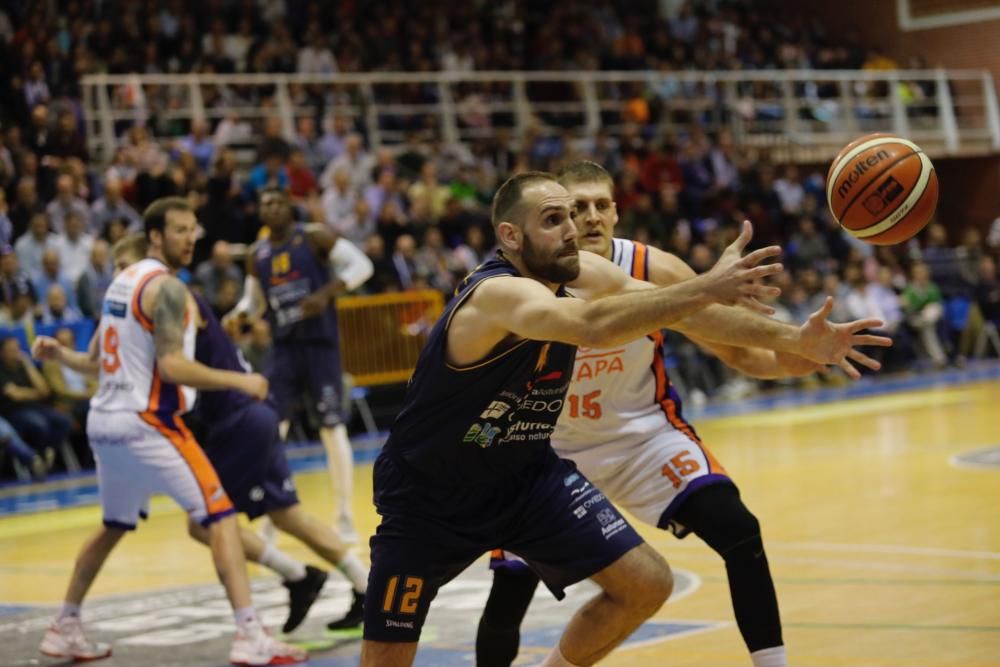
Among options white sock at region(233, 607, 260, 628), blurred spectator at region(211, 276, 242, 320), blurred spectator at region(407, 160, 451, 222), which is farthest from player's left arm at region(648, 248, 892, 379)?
blurred spectator at region(407, 160, 451, 222)

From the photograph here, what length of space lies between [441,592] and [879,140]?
3787mm

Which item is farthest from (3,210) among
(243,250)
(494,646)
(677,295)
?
(677,295)

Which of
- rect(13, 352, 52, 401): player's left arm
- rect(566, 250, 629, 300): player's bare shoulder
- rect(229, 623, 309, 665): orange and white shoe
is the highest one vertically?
rect(566, 250, 629, 300): player's bare shoulder

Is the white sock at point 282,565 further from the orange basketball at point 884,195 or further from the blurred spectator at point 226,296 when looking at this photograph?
the blurred spectator at point 226,296

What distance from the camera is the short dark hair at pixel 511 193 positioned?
4.91 metres

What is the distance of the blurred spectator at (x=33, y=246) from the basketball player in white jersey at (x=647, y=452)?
10.2 m

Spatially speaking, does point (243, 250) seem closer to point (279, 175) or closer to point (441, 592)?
point (279, 175)

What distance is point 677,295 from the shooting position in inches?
174

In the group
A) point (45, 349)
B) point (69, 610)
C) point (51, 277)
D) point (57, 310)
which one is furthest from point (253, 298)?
point (51, 277)

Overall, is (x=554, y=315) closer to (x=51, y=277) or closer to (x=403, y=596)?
(x=403, y=596)

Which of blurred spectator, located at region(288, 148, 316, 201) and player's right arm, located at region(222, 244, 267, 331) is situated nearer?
player's right arm, located at region(222, 244, 267, 331)

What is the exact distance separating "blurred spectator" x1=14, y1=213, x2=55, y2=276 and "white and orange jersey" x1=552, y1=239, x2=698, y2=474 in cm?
1044

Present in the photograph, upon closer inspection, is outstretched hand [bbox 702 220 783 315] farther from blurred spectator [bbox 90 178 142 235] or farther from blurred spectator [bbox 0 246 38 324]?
blurred spectator [bbox 90 178 142 235]

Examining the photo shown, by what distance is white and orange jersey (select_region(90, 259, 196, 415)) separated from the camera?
7191mm
